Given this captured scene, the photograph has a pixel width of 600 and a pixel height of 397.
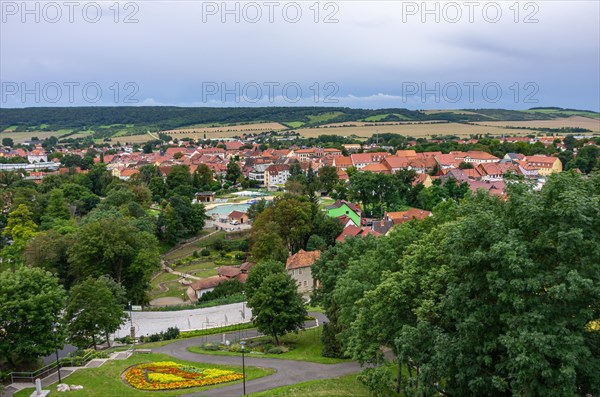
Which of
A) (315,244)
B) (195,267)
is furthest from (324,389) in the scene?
(195,267)


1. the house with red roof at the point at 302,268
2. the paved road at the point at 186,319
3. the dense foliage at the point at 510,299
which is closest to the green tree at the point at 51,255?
the paved road at the point at 186,319

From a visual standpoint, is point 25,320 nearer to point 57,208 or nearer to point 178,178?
point 57,208

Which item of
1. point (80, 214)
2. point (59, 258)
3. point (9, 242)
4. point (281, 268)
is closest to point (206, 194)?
point (80, 214)

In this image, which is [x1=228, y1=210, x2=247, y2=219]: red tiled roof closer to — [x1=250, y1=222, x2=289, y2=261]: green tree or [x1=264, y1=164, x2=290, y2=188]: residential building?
[x1=250, y1=222, x2=289, y2=261]: green tree

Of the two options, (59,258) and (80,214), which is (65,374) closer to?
(59,258)

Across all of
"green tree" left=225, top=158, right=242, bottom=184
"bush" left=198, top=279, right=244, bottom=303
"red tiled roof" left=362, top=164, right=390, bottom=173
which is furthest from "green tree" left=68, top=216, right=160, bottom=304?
"green tree" left=225, top=158, right=242, bottom=184

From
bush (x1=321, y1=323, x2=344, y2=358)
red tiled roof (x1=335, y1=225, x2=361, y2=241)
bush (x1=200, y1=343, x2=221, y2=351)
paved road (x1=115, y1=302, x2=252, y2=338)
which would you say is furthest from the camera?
red tiled roof (x1=335, y1=225, x2=361, y2=241)
